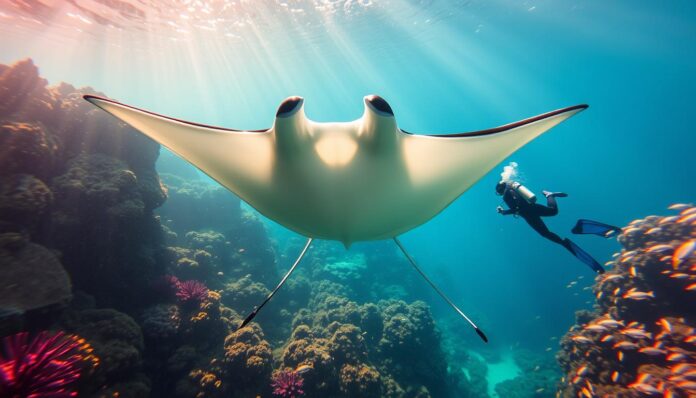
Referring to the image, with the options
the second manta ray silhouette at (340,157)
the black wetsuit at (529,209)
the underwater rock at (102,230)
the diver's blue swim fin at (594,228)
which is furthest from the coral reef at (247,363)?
the diver's blue swim fin at (594,228)

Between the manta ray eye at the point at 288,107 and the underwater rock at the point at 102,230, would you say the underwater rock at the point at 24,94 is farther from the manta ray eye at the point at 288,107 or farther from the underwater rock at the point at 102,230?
the manta ray eye at the point at 288,107

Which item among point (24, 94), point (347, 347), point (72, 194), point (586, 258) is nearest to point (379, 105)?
point (347, 347)

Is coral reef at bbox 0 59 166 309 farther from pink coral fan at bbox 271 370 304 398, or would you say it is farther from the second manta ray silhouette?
the second manta ray silhouette

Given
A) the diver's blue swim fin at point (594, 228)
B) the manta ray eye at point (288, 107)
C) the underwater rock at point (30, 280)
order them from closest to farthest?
the manta ray eye at point (288, 107) < the underwater rock at point (30, 280) < the diver's blue swim fin at point (594, 228)

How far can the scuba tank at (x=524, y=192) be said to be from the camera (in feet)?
25.7

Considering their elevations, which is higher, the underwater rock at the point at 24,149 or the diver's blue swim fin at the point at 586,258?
the diver's blue swim fin at the point at 586,258

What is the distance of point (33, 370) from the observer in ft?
9.79

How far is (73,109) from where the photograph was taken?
313 inches

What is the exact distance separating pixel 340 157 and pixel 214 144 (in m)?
1.05

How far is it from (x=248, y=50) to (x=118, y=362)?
32.4m

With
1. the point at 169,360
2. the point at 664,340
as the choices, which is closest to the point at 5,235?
the point at 169,360

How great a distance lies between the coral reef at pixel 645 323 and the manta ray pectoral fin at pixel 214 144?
27.7 ft

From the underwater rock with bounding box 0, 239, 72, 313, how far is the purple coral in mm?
908

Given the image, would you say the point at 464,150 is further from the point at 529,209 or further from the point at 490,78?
the point at 490,78
